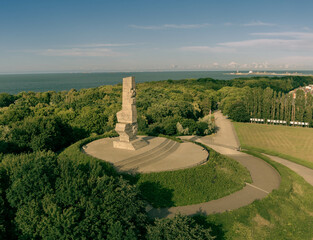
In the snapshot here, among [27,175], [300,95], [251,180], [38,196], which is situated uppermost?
[300,95]

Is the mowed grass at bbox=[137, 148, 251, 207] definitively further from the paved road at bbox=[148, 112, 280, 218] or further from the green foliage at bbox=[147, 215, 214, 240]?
the green foliage at bbox=[147, 215, 214, 240]

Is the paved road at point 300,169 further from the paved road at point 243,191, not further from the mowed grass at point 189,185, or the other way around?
the mowed grass at point 189,185

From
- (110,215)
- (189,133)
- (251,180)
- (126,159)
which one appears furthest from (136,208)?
(189,133)

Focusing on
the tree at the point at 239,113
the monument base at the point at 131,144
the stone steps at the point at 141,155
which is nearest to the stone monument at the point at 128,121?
the monument base at the point at 131,144

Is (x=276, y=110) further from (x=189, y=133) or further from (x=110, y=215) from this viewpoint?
(x=110, y=215)

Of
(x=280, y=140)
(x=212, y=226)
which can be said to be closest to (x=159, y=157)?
(x=212, y=226)

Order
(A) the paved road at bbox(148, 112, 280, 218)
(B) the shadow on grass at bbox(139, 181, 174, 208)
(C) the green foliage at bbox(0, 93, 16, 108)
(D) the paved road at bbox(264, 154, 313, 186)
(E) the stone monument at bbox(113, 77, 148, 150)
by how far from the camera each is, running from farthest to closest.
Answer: (C) the green foliage at bbox(0, 93, 16, 108) → (D) the paved road at bbox(264, 154, 313, 186) → (E) the stone monument at bbox(113, 77, 148, 150) → (B) the shadow on grass at bbox(139, 181, 174, 208) → (A) the paved road at bbox(148, 112, 280, 218)

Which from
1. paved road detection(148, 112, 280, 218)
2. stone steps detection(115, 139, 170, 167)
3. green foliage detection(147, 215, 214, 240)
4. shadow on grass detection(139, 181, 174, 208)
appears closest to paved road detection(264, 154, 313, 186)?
paved road detection(148, 112, 280, 218)
